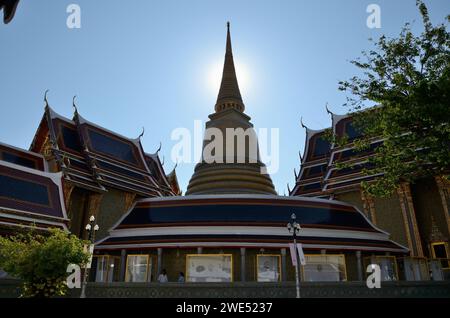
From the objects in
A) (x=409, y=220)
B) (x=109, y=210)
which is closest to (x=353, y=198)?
(x=409, y=220)

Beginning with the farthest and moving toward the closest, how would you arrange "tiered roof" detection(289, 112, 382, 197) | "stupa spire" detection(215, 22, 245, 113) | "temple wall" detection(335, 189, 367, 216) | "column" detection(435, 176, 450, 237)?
1. "stupa spire" detection(215, 22, 245, 113)
2. "tiered roof" detection(289, 112, 382, 197)
3. "temple wall" detection(335, 189, 367, 216)
4. "column" detection(435, 176, 450, 237)

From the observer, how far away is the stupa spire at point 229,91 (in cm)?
4647

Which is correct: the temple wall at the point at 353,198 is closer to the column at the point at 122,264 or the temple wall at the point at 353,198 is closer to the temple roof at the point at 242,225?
the temple roof at the point at 242,225

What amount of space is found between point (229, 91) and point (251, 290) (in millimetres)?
34578

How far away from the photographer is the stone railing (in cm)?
1542

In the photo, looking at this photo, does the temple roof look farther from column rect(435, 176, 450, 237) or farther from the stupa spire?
the stupa spire

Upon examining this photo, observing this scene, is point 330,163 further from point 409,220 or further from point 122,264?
point 122,264

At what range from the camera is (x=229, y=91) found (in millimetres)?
47500

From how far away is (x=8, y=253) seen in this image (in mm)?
15805

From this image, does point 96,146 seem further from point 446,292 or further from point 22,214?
point 446,292

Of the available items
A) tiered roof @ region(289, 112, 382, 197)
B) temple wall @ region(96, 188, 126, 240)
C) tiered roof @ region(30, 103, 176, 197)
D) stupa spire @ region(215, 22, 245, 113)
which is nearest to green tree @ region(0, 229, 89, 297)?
tiered roof @ region(30, 103, 176, 197)

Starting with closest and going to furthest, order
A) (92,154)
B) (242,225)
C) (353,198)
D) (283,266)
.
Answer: (283,266)
(242,225)
(353,198)
(92,154)

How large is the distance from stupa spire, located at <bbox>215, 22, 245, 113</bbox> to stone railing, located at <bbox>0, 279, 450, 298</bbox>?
106ft
